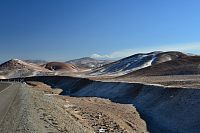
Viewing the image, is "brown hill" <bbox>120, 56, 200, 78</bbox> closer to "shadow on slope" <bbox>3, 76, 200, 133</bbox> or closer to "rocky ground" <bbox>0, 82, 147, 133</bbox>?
"shadow on slope" <bbox>3, 76, 200, 133</bbox>

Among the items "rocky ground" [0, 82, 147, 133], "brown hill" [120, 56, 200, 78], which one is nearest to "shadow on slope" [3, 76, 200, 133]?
"rocky ground" [0, 82, 147, 133]

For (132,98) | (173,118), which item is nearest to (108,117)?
(173,118)

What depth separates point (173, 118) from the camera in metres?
31.8

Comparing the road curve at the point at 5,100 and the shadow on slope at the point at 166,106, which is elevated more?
the road curve at the point at 5,100

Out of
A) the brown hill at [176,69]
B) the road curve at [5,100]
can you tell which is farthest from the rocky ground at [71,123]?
the brown hill at [176,69]

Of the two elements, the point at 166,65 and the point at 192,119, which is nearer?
the point at 192,119

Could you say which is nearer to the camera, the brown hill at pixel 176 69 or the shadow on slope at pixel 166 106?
the shadow on slope at pixel 166 106

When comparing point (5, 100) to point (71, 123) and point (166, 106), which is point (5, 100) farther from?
point (71, 123)

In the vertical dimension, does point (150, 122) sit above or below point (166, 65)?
below

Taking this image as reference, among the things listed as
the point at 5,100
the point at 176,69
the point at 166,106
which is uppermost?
the point at 176,69

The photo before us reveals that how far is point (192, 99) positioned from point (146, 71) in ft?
266

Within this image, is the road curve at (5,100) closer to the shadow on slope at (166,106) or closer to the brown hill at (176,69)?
the shadow on slope at (166,106)

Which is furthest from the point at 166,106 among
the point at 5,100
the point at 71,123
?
the point at 5,100

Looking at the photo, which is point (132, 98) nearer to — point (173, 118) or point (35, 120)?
point (173, 118)
